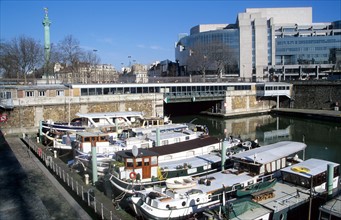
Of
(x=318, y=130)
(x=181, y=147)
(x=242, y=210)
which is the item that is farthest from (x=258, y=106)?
(x=242, y=210)

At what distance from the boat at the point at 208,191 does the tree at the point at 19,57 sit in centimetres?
6794

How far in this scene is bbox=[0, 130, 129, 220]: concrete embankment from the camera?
57.8 feet

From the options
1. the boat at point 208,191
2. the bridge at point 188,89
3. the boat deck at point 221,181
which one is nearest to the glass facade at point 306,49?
the bridge at point 188,89

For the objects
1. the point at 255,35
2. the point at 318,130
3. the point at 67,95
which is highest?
the point at 255,35

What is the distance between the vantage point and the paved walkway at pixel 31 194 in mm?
17266

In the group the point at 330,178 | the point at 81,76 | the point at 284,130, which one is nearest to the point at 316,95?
the point at 284,130

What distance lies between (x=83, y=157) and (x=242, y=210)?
16859mm

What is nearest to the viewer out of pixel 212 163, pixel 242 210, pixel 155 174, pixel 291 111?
pixel 242 210

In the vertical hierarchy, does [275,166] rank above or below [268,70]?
below

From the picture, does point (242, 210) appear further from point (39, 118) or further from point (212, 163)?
point (39, 118)

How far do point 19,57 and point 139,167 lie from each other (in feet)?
225

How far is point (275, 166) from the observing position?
75.1ft

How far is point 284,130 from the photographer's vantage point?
53.1 meters

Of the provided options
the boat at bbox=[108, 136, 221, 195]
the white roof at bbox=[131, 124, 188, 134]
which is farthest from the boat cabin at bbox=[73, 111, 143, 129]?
the boat at bbox=[108, 136, 221, 195]
